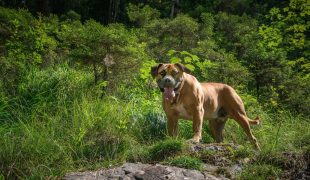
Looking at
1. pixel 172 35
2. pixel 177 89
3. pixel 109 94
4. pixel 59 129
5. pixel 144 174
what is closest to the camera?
pixel 144 174

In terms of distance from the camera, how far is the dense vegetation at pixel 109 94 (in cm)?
653

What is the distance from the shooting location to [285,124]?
899cm

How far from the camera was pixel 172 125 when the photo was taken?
7.30 meters

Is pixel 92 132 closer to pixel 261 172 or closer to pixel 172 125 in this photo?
pixel 172 125

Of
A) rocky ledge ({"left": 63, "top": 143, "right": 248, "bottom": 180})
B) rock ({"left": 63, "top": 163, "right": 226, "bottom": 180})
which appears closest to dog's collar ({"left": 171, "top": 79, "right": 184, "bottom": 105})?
rocky ledge ({"left": 63, "top": 143, "right": 248, "bottom": 180})

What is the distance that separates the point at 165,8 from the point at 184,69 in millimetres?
15090

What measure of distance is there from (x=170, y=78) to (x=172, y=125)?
88 cm

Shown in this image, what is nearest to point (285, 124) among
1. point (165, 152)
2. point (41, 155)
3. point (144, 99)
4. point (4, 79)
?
point (144, 99)

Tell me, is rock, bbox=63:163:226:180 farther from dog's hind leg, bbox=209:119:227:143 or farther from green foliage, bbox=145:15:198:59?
green foliage, bbox=145:15:198:59

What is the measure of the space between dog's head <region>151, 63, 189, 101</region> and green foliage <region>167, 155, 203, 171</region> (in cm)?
107

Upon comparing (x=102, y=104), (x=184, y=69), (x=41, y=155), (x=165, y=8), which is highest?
(x=165, y=8)

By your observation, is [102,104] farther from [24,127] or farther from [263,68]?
[263,68]

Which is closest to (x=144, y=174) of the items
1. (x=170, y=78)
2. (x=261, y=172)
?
(x=261, y=172)

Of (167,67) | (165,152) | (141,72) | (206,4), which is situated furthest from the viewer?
(206,4)
